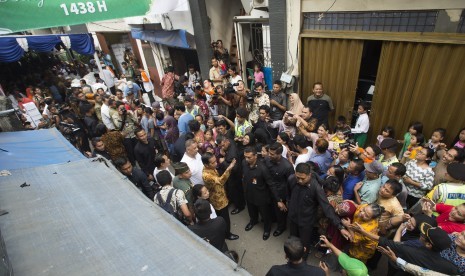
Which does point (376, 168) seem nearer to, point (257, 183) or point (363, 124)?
point (257, 183)

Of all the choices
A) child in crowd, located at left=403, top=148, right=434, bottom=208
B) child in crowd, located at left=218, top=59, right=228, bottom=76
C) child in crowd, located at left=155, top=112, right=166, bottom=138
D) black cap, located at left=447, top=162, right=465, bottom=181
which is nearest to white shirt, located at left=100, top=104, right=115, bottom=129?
child in crowd, located at left=155, top=112, right=166, bottom=138

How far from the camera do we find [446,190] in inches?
118

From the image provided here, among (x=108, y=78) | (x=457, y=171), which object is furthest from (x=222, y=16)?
(x=457, y=171)

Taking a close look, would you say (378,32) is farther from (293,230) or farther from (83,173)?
(83,173)

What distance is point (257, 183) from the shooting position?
3924 mm

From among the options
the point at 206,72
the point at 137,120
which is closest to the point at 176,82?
the point at 206,72

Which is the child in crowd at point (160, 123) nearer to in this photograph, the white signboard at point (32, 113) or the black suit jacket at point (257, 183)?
the black suit jacket at point (257, 183)

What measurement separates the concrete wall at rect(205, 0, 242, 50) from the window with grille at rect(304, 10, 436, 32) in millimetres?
3896

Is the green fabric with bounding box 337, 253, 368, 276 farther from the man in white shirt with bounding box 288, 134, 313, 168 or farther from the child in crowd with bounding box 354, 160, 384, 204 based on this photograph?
the man in white shirt with bounding box 288, 134, 313, 168

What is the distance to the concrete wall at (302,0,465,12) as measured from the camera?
153 inches

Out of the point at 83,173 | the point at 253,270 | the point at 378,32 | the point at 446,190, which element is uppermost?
the point at 378,32

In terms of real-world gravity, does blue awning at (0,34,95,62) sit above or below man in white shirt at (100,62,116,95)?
above

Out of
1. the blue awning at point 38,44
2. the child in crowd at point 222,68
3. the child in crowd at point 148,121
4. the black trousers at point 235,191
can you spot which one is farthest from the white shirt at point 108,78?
the black trousers at point 235,191

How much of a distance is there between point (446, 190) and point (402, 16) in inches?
121
